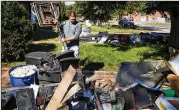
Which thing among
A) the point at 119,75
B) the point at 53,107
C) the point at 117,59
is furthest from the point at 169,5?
the point at 53,107

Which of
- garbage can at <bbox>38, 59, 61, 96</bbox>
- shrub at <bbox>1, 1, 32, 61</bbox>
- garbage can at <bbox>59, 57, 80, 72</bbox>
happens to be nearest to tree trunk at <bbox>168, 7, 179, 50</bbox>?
shrub at <bbox>1, 1, 32, 61</bbox>

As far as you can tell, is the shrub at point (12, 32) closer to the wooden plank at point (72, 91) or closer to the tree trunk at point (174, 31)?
the wooden plank at point (72, 91)

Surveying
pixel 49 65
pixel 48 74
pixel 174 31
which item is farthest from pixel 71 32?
pixel 174 31

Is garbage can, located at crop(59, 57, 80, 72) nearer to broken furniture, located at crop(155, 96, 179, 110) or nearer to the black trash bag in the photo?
the black trash bag

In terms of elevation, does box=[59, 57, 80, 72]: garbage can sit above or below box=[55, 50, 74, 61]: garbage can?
below

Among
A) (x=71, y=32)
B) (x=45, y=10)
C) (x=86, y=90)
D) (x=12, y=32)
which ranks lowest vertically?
(x=86, y=90)

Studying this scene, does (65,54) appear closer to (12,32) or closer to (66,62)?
(66,62)

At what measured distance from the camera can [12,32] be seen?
10391 millimetres

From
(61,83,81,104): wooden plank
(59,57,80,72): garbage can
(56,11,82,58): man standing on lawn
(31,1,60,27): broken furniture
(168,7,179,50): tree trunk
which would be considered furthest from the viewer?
(31,1,60,27): broken furniture

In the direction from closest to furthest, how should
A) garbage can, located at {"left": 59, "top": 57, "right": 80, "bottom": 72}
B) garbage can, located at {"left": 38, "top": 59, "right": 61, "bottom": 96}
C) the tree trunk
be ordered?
garbage can, located at {"left": 38, "top": 59, "right": 61, "bottom": 96} < garbage can, located at {"left": 59, "top": 57, "right": 80, "bottom": 72} < the tree trunk

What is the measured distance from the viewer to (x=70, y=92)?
194 inches

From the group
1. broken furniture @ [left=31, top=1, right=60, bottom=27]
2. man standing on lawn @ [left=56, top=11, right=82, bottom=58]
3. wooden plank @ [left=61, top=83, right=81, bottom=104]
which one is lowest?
wooden plank @ [left=61, top=83, right=81, bottom=104]

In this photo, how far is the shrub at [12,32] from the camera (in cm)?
1023

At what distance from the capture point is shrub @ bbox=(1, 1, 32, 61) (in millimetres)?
10234
